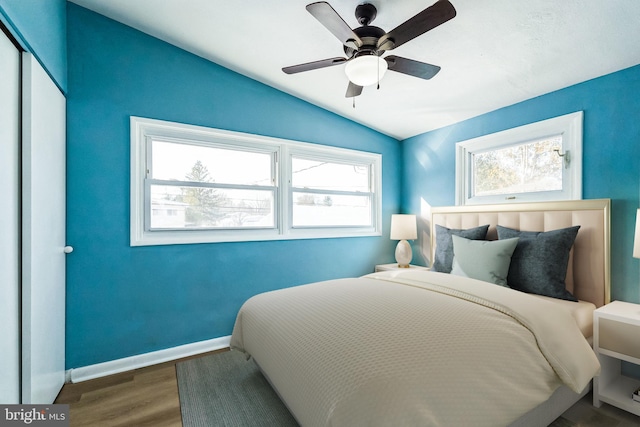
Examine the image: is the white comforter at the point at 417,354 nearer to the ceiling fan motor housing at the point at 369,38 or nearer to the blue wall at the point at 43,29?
the ceiling fan motor housing at the point at 369,38

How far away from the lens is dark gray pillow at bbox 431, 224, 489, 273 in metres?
2.65

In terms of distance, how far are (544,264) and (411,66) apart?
5.53 feet

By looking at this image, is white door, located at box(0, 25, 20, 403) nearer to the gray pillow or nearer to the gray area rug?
the gray area rug

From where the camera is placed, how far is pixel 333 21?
1.48 m

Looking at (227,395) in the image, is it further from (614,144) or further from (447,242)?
(614,144)

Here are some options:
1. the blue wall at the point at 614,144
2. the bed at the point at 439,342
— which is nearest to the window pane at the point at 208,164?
the bed at the point at 439,342

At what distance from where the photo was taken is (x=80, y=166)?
2182 mm

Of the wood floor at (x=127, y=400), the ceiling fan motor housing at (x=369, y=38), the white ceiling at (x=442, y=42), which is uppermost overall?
the white ceiling at (x=442, y=42)

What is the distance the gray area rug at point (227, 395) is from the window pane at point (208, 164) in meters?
1.59

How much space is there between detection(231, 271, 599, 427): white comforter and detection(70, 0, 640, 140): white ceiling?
1.63 m

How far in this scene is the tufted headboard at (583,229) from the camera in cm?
210

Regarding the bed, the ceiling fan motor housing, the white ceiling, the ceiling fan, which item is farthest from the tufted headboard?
the ceiling fan motor housing

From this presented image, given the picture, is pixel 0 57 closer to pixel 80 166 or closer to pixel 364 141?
pixel 80 166

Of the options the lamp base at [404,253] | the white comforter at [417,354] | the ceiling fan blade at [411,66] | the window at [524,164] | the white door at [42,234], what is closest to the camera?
the white comforter at [417,354]
